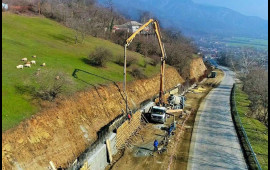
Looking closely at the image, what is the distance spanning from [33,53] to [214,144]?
27095mm

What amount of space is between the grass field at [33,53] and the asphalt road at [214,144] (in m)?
13.9

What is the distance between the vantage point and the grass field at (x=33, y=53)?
24.9 meters

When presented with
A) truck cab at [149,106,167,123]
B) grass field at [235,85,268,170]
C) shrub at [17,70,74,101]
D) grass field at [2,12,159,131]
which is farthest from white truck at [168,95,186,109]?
shrub at [17,70,74,101]

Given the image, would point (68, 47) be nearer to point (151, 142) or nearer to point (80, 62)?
point (80, 62)

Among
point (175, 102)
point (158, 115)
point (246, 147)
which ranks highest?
point (175, 102)

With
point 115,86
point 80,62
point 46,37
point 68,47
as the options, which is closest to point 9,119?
point 115,86

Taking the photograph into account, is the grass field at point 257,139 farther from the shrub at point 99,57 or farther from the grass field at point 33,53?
the shrub at point 99,57

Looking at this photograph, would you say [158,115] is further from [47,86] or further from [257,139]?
[47,86]

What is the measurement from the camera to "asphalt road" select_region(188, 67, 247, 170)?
27.9m

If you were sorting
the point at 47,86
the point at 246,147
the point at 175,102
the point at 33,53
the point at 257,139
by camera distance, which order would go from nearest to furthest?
1. the point at 47,86
2. the point at 246,147
3. the point at 257,139
4. the point at 33,53
5. the point at 175,102

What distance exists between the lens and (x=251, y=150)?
3091 centimetres

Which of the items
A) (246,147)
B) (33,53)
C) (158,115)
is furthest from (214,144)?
(33,53)

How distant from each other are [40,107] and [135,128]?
13.7 m

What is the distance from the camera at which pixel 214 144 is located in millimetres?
33031
